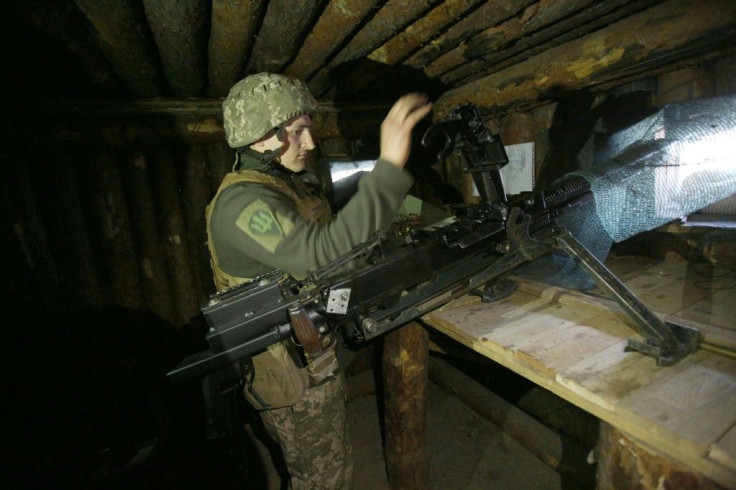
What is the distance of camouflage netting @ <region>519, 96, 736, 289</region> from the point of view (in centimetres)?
210

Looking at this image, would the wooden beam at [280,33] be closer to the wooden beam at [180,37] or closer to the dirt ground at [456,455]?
the wooden beam at [180,37]

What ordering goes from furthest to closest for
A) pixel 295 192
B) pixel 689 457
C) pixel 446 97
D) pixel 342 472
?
pixel 446 97
pixel 342 472
pixel 295 192
pixel 689 457

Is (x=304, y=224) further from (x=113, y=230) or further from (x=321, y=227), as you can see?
(x=113, y=230)

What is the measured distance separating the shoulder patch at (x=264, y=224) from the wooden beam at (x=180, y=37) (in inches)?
49.5

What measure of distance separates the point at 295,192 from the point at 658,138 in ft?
8.26

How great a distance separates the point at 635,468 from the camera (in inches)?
48.3

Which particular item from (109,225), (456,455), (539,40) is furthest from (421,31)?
(456,455)

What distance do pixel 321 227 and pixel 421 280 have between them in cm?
61

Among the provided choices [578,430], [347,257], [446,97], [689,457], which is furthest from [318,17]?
[578,430]

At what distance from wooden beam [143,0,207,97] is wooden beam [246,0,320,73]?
1.26ft

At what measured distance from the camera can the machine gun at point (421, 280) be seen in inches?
60.4

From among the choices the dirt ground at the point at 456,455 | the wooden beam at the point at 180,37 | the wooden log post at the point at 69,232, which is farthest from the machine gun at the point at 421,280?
the wooden log post at the point at 69,232

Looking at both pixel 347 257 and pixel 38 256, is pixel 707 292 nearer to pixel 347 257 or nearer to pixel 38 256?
pixel 347 257

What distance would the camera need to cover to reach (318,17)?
2260 millimetres
